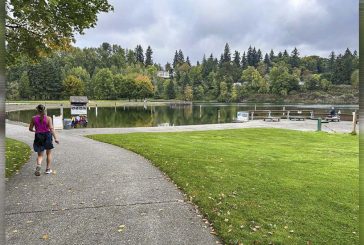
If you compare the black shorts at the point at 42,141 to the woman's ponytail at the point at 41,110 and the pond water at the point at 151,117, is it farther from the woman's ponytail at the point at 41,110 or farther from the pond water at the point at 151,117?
the pond water at the point at 151,117

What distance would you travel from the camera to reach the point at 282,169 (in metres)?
12.7

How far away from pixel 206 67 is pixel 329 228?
19475 cm

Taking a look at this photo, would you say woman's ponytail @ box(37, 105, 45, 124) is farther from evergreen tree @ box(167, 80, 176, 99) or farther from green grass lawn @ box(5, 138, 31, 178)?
evergreen tree @ box(167, 80, 176, 99)

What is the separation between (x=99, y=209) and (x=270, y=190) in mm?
4593

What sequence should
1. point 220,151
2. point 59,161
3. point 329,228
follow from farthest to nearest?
point 220,151
point 59,161
point 329,228

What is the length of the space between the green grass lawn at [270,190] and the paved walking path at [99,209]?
0.62 m

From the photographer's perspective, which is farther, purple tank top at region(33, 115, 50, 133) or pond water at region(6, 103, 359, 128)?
pond water at region(6, 103, 359, 128)

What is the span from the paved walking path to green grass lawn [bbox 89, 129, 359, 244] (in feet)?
2.04

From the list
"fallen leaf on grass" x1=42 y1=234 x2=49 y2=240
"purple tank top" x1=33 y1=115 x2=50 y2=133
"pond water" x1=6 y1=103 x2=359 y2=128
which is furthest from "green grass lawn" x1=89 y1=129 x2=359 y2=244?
"pond water" x1=6 y1=103 x2=359 y2=128

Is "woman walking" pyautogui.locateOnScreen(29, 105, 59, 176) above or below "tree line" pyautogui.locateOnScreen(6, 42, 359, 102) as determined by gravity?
below

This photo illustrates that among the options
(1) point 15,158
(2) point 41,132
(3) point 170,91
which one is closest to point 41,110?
(2) point 41,132

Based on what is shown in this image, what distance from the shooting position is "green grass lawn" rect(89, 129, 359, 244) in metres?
6.79

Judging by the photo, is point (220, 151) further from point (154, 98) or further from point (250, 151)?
point (154, 98)

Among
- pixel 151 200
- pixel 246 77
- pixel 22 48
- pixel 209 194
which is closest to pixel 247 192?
pixel 209 194
